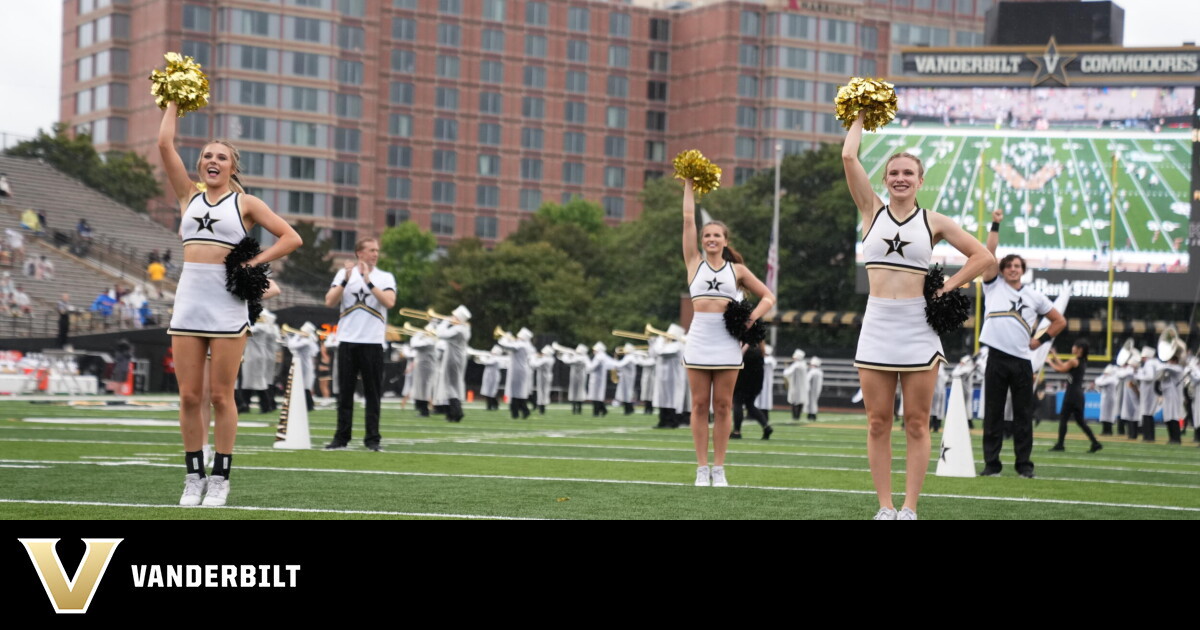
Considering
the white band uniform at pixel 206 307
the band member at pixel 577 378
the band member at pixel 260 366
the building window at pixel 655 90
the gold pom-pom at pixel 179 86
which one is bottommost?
the band member at pixel 577 378

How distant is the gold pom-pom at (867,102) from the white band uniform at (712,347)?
119 inches

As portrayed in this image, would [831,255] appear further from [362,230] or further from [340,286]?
[340,286]

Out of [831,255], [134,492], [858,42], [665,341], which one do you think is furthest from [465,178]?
[134,492]

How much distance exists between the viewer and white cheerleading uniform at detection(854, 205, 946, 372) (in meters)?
7.77

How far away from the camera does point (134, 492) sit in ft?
29.7

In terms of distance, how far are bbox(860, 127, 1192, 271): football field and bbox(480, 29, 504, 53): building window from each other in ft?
253

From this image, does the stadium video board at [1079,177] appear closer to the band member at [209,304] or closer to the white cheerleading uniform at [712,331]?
the white cheerleading uniform at [712,331]

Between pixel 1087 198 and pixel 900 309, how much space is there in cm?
3430

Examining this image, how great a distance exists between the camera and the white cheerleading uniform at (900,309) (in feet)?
25.5

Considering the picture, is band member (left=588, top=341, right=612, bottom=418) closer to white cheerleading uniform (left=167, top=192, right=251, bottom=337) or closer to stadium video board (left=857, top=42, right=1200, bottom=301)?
stadium video board (left=857, top=42, right=1200, bottom=301)

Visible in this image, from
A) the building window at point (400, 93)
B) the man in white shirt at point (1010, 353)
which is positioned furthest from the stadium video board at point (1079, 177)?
the building window at point (400, 93)

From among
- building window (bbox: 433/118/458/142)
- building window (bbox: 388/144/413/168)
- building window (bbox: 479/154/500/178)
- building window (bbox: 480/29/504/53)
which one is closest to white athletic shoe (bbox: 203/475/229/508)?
building window (bbox: 388/144/413/168)
